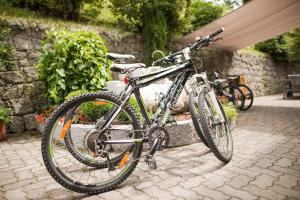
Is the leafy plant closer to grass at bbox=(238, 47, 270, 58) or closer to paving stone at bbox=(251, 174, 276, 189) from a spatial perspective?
paving stone at bbox=(251, 174, 276, 189)

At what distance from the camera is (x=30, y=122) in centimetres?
591

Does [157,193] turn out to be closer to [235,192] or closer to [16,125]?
[235,192]

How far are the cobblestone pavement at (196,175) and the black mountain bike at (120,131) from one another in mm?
204

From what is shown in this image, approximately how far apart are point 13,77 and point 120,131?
4.49 meters

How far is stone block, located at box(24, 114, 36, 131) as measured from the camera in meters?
5.85

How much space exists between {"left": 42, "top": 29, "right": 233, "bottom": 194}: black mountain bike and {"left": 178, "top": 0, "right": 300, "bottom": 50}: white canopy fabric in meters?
4.08

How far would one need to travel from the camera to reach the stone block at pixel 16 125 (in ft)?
18.5

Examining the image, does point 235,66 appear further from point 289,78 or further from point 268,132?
point 268,132

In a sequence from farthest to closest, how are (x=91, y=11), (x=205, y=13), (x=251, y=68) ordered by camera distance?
(x=251, y=68)
(x=205, y=13)
(x=91, y=11)

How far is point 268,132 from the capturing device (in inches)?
184

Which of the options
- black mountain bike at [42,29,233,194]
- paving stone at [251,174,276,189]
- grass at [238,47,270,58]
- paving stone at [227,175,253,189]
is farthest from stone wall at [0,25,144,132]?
grass at [238,47,270,58]

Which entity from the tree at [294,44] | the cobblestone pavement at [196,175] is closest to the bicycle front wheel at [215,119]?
the cobblestone pavement at [196,175]

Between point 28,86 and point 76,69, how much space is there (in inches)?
61.0

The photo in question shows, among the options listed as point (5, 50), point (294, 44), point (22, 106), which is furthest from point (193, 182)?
point (294, 44)
